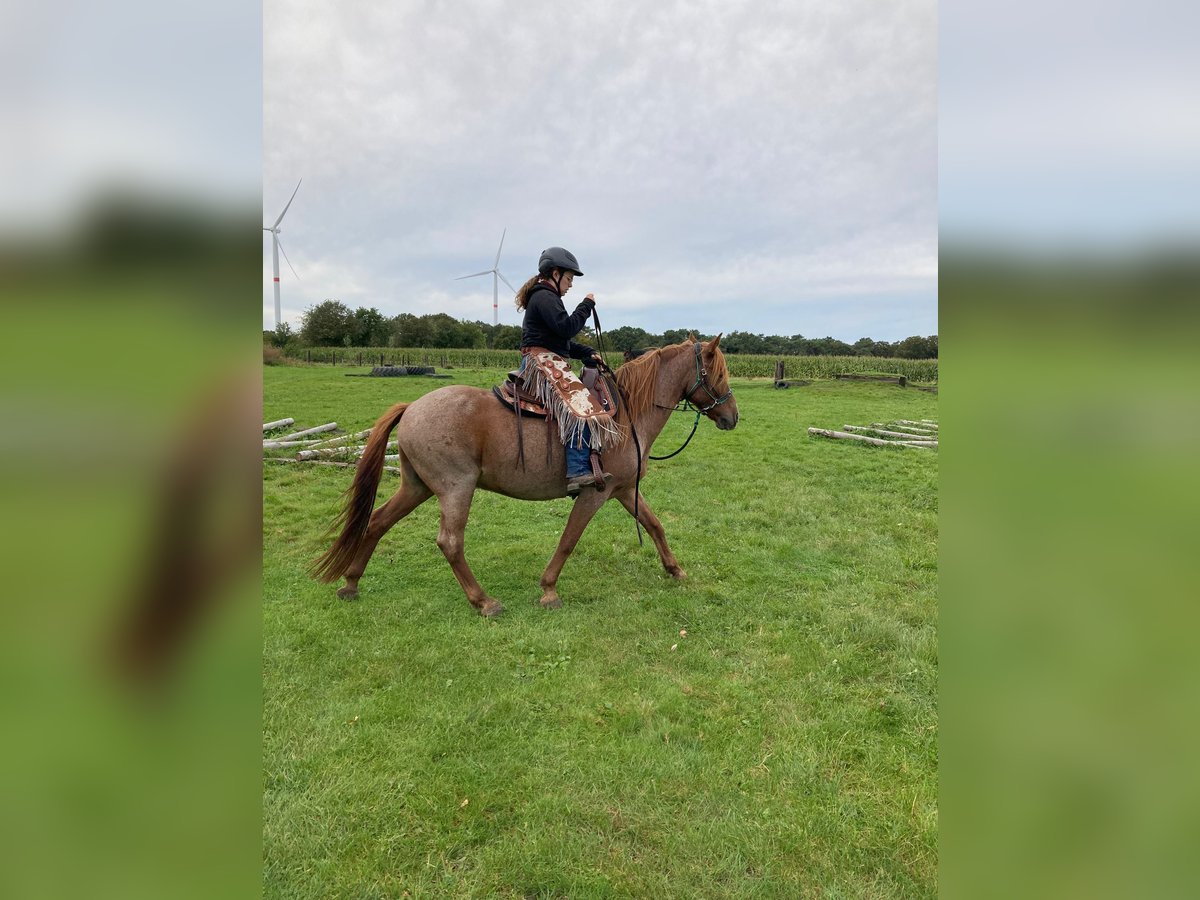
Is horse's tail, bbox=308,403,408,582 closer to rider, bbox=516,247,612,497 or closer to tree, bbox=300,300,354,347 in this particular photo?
rider, bbox=516,247,612,497

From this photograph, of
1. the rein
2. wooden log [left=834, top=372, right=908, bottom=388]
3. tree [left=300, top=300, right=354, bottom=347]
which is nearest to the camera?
the rein

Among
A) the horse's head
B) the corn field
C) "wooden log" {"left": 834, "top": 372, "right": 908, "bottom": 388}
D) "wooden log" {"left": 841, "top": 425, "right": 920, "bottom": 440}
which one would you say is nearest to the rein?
the horse's head

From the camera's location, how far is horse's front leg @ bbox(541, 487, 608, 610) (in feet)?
16.6

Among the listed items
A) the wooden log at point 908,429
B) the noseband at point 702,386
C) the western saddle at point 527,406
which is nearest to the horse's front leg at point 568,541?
the western saddle at point 527,406

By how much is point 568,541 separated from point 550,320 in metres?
1.92

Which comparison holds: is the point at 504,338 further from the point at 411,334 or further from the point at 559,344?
the point at 559,344

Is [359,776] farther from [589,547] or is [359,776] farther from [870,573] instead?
[870,573]

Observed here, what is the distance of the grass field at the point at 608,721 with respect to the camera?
2.45 meters

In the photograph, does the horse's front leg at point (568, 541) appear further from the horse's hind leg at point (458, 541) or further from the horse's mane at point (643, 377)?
the horse's mane at point (643, 377)

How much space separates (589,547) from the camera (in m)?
6.67

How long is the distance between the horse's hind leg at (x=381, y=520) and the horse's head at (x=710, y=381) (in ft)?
8.82

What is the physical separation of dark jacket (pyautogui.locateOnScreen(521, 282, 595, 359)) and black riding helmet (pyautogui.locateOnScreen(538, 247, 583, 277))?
0.46 ft
